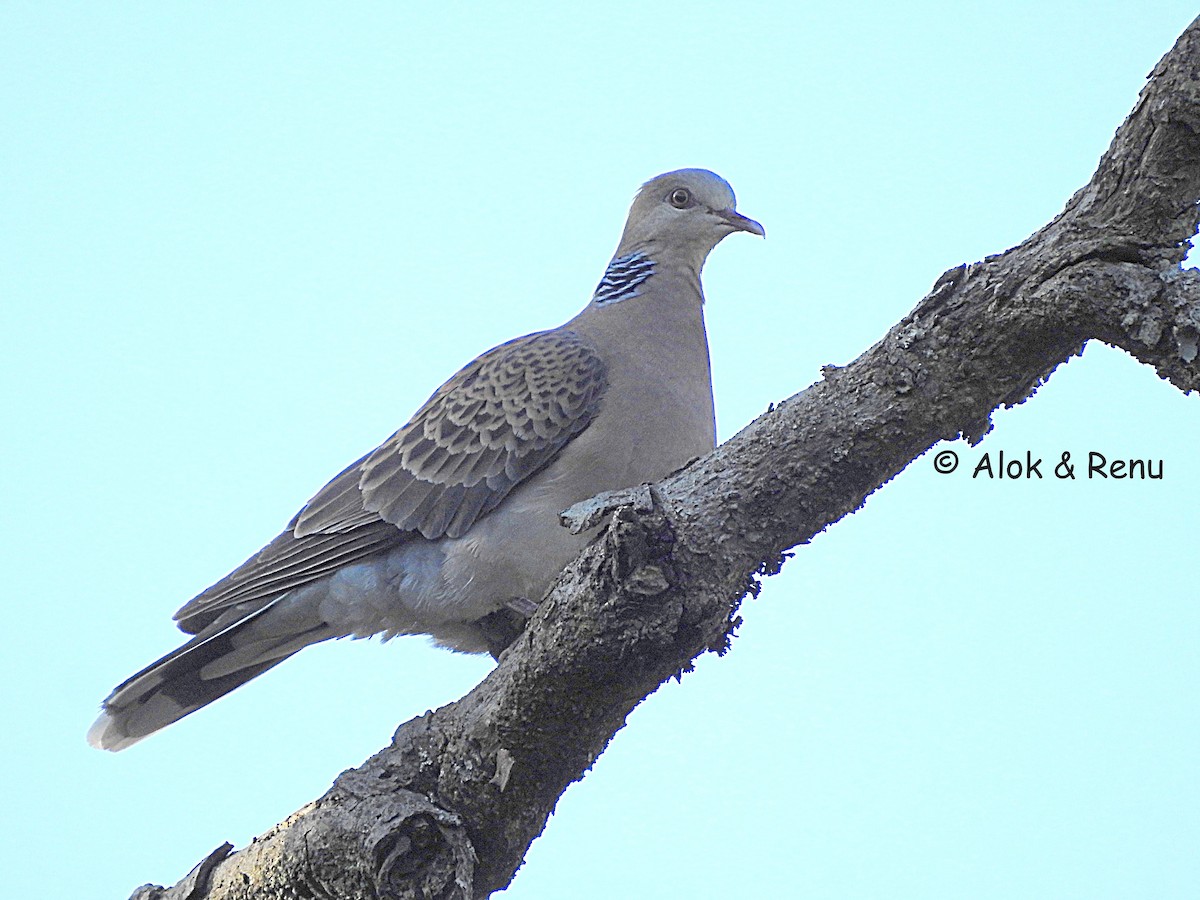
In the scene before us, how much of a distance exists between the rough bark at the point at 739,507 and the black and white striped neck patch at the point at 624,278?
95.5 inches

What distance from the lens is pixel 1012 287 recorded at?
2.73 meters

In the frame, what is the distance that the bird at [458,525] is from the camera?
14.6 ft

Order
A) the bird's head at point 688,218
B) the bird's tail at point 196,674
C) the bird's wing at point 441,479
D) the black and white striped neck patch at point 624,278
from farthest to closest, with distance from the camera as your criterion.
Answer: the bird's head at point 688,218 → the black and white striped neck patch at point 624,278 → the bird's wing at point 441,479 → the bird's tail at point 196,674

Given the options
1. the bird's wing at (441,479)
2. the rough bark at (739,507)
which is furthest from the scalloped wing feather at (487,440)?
the rough bark at (739,507)

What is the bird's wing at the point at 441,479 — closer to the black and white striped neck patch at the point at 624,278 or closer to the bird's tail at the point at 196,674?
the bird's tail at the point at 196,674

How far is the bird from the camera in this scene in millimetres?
4453

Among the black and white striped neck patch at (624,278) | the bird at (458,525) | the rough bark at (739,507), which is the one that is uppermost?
the black and white striped neck patch at (624,278)

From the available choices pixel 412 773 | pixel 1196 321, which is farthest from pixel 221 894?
pixel 1196 321

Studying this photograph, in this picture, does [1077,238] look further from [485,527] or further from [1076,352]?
[485,527]

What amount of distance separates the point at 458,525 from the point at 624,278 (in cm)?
139

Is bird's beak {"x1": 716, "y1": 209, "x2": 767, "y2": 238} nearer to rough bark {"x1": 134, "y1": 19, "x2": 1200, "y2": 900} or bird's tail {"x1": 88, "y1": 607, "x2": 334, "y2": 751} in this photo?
bird's tail {"x1": 88, "y1": 607, "x2": 334, "y2": 751}

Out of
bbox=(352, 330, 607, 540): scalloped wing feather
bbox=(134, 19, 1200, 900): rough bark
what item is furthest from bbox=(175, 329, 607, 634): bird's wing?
bbox=(134, 19, 1200, 900): rough bark

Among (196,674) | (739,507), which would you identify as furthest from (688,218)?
(739,507)

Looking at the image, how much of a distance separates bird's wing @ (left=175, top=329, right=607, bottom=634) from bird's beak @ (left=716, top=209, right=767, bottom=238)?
0.93m
